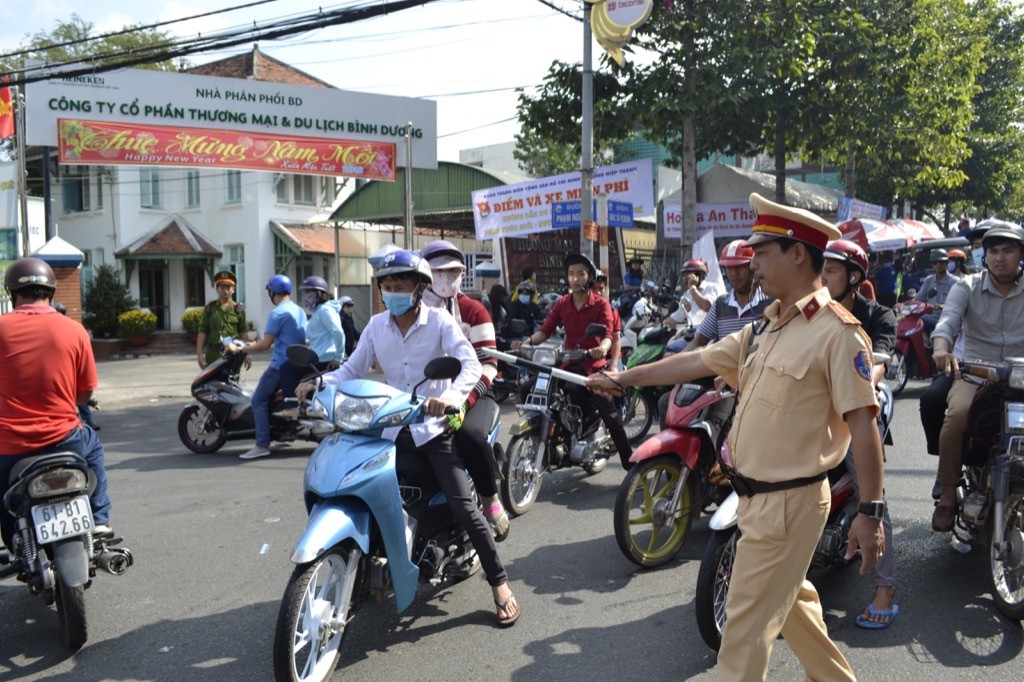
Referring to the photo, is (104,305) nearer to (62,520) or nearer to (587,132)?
(587,132)

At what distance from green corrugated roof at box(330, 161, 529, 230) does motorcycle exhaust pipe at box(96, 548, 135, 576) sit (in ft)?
65.7

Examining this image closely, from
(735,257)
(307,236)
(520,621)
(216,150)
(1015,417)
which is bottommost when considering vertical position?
(520,621)

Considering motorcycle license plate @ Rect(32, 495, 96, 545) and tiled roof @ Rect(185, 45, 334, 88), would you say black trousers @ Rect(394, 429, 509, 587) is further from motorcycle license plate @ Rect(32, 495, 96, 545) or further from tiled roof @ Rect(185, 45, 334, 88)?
tiled roof @ Rect(185, 45, 334, 88)

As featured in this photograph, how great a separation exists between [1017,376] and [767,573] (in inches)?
88.3

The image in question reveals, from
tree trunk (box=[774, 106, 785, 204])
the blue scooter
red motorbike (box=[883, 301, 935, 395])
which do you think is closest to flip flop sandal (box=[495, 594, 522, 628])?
the blue scooter

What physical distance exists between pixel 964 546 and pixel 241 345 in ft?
21.9

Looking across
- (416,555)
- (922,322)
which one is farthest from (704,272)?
(416,555)

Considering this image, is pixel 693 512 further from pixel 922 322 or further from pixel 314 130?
pixel 314 130

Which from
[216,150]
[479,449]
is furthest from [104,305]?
[479,449]

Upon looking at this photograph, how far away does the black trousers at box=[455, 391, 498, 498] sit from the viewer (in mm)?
4062

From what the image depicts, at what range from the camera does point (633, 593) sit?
4.40 m

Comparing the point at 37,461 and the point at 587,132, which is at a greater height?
the point at 587,132

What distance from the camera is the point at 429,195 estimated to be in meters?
25.4

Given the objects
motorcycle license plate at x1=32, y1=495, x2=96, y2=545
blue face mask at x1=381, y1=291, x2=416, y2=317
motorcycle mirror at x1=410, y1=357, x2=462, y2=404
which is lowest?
motorcycle license plate at x1=32, y1=495, x2=96, y2=545
